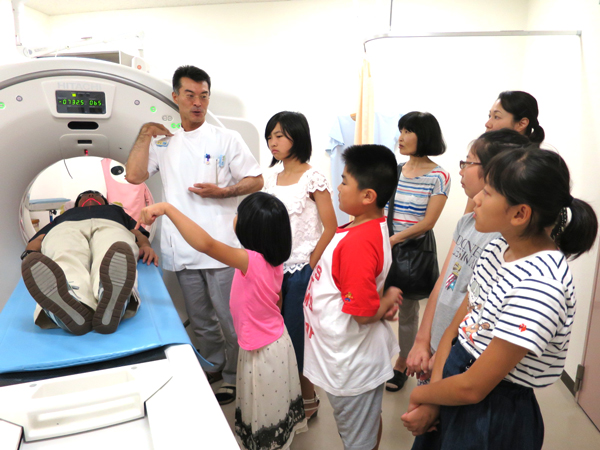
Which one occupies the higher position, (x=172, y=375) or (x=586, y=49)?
(x=586, y=49)

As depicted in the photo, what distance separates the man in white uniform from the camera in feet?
6.19

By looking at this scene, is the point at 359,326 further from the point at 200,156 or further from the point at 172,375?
the point at 200,156

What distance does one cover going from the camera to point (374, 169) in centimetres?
129

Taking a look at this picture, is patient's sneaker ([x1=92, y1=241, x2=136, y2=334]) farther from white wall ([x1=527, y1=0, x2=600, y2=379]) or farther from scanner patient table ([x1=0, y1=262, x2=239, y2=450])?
white wall ([x1=527, y1=0, x2=600, y2=379])

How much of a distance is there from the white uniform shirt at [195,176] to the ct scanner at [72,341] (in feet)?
0.38

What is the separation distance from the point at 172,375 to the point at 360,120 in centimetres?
240

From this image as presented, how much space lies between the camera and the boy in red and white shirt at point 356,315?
1244mm

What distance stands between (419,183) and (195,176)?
102 cm

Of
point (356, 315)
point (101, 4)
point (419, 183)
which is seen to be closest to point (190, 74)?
point (419, 183)

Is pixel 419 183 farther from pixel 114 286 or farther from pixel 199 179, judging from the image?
pixel 114 286

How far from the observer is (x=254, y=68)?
370 centimetres

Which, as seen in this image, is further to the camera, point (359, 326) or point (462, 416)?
point (359, 326)

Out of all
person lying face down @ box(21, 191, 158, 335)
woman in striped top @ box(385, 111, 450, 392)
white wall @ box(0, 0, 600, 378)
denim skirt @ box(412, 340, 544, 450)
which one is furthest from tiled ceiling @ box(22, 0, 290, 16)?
denim skirt @ box(412, 340, 544, 450)

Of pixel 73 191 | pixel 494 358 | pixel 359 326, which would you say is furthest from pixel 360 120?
pixel 73 191
